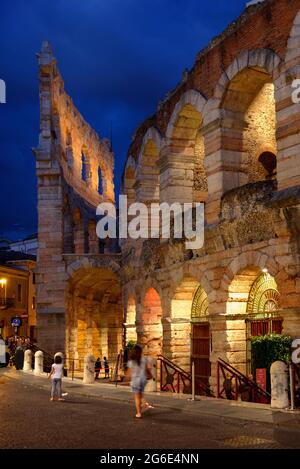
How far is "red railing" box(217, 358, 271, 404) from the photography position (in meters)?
13.7

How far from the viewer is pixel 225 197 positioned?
617 inches

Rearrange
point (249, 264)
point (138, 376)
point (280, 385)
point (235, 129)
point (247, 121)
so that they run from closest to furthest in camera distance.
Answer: point (138, 376)
point (280, 385)
point (249, 264)
point (235, 129)
point (247, 121)

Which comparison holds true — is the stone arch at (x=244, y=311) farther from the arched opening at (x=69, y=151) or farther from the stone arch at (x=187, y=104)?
the arched opening at (x=69, y=151)

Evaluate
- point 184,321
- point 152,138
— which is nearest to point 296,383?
point 184,321

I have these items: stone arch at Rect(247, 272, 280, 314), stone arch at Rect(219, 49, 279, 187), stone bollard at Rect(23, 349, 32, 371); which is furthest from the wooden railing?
stone bollard at Rect(23, 349, 32, 371)

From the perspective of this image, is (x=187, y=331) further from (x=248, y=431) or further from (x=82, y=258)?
(x=82, y=258)

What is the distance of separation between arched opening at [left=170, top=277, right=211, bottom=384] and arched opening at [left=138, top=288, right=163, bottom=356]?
9.11ft

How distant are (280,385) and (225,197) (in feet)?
17.8

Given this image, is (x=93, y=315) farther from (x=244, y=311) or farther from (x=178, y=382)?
(x=244, y=311)

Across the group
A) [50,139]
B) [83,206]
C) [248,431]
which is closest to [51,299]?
[83,206]

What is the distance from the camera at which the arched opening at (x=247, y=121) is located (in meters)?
16.1

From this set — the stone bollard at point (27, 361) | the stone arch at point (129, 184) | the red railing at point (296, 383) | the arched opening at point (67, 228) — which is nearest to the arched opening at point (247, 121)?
the red railing at point (296, 383)

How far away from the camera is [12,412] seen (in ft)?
41.1

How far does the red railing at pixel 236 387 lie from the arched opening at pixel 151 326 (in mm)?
5910
